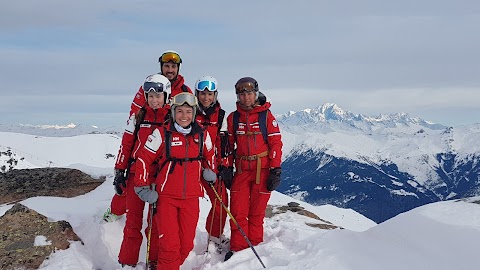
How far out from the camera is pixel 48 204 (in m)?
11.3

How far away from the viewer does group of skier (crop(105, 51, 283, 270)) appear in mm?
7758

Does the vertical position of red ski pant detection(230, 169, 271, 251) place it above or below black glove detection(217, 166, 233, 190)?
below

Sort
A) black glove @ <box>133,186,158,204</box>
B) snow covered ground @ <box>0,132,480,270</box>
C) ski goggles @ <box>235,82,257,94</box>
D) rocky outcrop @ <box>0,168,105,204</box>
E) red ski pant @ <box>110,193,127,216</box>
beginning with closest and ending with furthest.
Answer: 1. snow covered ground @ <box>0,132,480,270</box>
2. black glove @ <box>133,186,158,204</box>
3. ski goggles @ <box>235,82,257,94</box>
4. red ski pant @ <box>110,193,127,216</box>
5. rocky outcrop @ <box>0,168,105,204</box>

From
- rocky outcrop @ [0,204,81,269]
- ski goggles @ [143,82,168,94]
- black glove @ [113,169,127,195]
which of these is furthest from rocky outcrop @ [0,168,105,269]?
ski goggles @ [143,82,168,94]

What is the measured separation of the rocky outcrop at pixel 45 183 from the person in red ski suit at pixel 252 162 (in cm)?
618

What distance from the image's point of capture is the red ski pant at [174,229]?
7617mm

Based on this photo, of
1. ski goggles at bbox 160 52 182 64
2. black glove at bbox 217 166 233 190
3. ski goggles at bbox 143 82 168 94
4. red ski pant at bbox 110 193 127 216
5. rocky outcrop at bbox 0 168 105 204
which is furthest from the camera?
rocky outcrop at bbox 0 168 105 204

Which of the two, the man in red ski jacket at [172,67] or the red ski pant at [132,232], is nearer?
the red ski pant at [132,232]

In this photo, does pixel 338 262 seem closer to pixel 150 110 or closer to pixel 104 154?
pixel 150 110

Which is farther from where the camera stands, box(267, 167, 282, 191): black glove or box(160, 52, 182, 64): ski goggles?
box(160, 52, 182, 64): ski goggles

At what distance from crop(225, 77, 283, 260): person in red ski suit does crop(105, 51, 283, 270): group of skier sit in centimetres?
2

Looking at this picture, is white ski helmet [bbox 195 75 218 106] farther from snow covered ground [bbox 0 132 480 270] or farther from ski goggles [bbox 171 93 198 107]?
snow covered ground [bbox 0 132 480 270]

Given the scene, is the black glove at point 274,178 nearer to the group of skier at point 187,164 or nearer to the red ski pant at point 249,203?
the group of skier at point 187,164

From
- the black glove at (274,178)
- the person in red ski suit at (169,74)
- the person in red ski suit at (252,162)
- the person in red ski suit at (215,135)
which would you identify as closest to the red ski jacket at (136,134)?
the person in red ski suit at (215,135)
